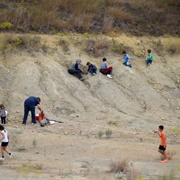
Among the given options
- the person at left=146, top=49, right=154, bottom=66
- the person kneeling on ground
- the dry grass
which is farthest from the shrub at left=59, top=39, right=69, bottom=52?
the person at left=146, top=49, right=154, bottom=66

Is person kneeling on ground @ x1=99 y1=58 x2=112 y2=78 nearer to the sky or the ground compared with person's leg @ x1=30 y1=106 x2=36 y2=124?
nearer to the sky

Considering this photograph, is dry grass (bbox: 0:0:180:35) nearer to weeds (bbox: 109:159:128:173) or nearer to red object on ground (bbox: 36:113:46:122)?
red object on ground (bbox: 36:113:46:122)

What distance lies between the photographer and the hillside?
18.0 meters

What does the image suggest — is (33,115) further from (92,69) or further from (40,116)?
(92,69)

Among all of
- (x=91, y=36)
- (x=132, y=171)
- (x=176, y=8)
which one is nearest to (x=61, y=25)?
(x=91, y=36)

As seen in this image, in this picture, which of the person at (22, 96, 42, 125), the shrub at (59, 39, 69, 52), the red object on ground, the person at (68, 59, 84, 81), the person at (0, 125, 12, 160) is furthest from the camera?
the shrub at (59, 39, 69, 52)

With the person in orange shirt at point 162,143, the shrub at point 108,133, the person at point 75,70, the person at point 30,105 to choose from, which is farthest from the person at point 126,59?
the person in orange shirt at point 162,143

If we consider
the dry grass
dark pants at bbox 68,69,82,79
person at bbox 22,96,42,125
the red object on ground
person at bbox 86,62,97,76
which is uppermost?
the dry grass

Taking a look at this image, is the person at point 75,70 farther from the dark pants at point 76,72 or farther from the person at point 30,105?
the person at point 30,105

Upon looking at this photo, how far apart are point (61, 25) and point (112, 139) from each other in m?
9.89

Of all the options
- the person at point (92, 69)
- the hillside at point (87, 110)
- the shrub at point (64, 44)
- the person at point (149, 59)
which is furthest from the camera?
the person at point (149, 59)

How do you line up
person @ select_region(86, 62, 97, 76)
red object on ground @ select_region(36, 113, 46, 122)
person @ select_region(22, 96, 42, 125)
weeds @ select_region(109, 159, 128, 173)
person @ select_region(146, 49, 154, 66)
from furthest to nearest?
person @ select_region(146, 49, 154, 66), person @ select_region(86, 62, 97, 76), red object on ground @ select_region(36, 113, 46, 122), person @ select_region(22, 96, 42, 125), weeds @ select_region(109, 159, 128, 173)

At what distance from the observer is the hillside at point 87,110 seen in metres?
18.0

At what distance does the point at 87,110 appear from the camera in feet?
79.9
